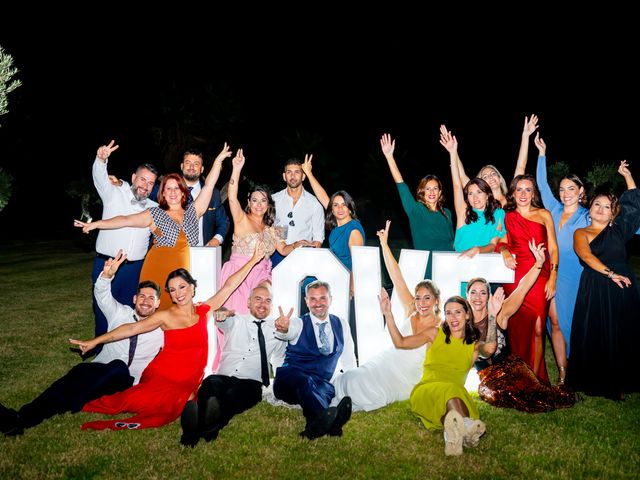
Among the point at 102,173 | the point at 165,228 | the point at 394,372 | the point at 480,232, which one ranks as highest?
the point at 102,173

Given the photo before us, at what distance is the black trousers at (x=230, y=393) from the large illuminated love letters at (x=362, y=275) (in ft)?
2.58

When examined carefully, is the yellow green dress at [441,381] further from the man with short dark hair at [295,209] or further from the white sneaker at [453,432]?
the man with short dark hair at [295,209]

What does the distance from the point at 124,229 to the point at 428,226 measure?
3842mm

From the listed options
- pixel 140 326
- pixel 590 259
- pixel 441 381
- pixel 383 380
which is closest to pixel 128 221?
pixel 140 326

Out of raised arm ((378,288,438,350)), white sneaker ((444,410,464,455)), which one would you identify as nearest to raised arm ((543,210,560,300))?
raised arm ((378,288,438,350))

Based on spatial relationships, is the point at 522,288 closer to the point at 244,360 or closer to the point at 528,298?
the point at 528,298

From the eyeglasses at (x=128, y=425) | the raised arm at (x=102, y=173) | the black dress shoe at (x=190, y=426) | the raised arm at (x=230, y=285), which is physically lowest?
the eyeglasses at (x=128, y=425)

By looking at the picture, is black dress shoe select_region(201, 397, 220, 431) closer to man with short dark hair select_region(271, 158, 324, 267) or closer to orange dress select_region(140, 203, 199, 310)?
orange dress select_region(140, 203, 199, 310)

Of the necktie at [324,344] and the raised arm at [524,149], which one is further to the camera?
the raised arm at [524,149]

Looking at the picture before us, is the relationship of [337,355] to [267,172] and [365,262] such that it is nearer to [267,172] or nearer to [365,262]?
[365,262]

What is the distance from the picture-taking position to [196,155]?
23.3 ft

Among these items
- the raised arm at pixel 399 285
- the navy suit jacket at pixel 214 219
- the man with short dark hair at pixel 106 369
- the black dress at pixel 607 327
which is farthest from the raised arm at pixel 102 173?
the black dress at pixel 607 327

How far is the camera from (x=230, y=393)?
5223mm

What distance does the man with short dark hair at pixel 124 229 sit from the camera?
21.5ft
